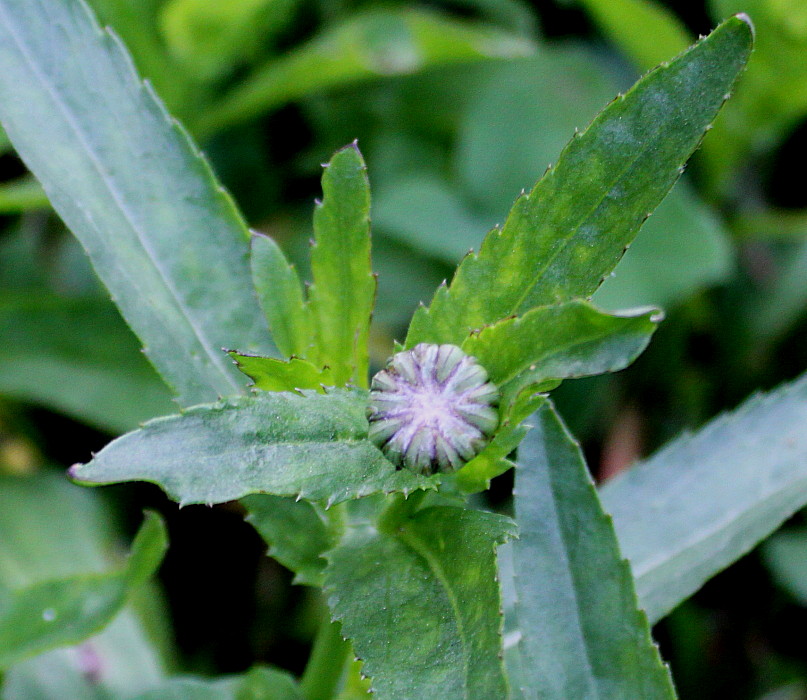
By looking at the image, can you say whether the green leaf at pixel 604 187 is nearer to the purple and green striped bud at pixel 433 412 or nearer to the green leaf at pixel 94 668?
the purple and green striped bud at pixel 433 412

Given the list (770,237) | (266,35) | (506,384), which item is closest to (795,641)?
(770,237)

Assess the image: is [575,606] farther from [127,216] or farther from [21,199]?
[21,199]

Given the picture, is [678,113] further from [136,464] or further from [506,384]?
[136,464]

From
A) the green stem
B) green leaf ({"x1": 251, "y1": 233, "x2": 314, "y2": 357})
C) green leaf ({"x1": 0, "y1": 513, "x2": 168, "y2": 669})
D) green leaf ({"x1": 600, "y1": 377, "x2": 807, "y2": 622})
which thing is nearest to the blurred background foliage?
green leaf ({"x1": 0, "y1": 513, "x2": 168, "y2": 669})

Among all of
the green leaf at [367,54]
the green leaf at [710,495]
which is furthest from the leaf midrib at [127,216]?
the green leaf at [367,54]

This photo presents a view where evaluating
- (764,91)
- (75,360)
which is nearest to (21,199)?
(75,360)
